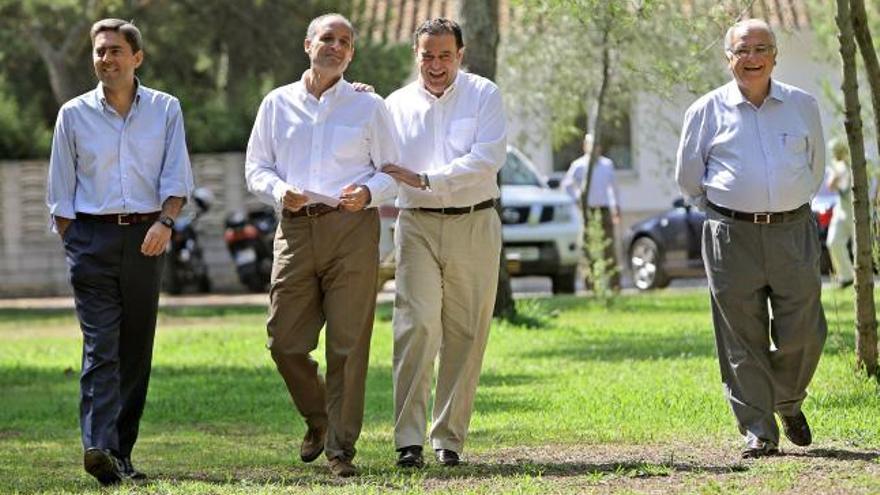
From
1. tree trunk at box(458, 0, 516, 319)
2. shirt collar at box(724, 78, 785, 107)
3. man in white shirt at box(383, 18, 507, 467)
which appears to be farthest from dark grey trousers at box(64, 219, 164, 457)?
tree trunk at box(458, 0, 516, 319)

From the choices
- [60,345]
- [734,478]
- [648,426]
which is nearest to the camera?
[734,478]

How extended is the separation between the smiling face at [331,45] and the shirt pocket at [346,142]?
0.87 feet

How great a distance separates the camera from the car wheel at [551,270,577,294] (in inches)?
1118

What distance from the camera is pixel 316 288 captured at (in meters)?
10.3

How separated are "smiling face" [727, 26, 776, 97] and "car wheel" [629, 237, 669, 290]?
19.3 meters

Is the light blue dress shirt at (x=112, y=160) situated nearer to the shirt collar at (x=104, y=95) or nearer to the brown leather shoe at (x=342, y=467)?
the shirt collar at (x=104, y=95)

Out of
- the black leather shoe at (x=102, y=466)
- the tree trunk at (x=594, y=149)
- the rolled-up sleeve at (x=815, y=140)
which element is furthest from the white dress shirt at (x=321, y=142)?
the tree trunk at (x=594, y=149)

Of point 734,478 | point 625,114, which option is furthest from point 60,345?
point 734,478

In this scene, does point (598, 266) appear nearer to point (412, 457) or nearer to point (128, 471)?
point (412, 457)

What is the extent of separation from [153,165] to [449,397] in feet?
5.94

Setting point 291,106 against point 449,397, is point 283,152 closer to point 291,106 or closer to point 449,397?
point 291,106

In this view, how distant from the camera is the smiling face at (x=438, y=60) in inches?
411

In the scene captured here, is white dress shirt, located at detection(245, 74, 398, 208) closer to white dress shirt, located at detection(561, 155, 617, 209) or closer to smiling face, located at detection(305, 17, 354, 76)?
smiling face, located at detection(305, 17, 354, 76)

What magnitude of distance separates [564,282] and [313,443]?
18.1m
